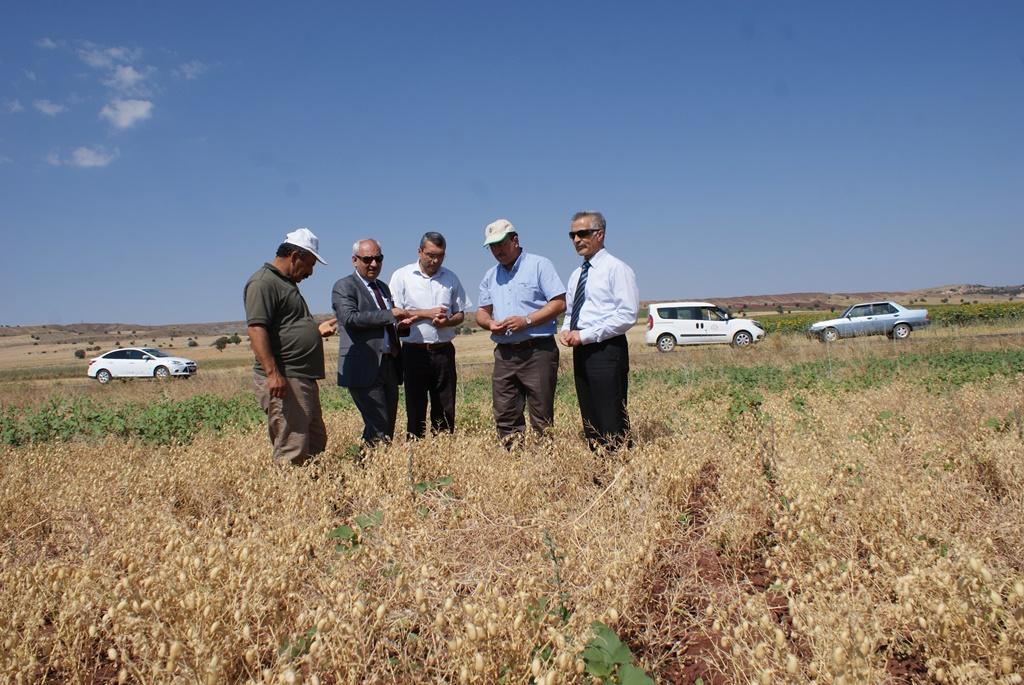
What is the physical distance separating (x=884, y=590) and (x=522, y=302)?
2988 millimetres

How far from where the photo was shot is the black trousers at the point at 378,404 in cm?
477

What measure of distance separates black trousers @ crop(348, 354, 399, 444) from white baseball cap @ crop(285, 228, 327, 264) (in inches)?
38.1

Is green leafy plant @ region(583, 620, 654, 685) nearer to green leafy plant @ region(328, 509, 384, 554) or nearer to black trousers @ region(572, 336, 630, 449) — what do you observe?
green leafy plant @ region(328, 509, 384, 554)

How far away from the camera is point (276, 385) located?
4.16 m

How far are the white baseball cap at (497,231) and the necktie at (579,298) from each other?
0.63 m

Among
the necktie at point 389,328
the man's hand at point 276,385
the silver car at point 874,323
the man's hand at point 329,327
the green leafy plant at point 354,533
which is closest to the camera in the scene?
the green leafy plant at point 354,533

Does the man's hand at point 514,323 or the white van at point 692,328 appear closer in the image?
the man's hand at point 514,323

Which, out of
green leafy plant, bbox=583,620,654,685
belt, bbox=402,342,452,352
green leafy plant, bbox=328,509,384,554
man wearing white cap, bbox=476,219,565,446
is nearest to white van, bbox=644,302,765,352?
belt, bbox=402,342,452,352

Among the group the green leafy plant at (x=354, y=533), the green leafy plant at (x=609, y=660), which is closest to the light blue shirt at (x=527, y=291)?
the green leafy plant at (x=354, y=533)

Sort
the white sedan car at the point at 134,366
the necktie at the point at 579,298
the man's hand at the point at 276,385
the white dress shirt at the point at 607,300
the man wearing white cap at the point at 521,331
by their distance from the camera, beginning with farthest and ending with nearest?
1. the white sedan car at the point at 134,366
2. the man wearing white cap at the point at 521,331
3. the necktie at the point at 579,298
4. the white dress shirt at the point at 607,300
5. the man's hand at the point at 276,385

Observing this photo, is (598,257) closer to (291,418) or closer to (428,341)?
(428,341)

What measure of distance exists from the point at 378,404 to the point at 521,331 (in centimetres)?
124

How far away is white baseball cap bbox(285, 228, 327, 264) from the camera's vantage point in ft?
14.3

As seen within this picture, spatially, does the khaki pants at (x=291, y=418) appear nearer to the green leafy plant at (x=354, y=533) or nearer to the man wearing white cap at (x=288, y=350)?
the man wearing white cap at (x=288, y=350)
